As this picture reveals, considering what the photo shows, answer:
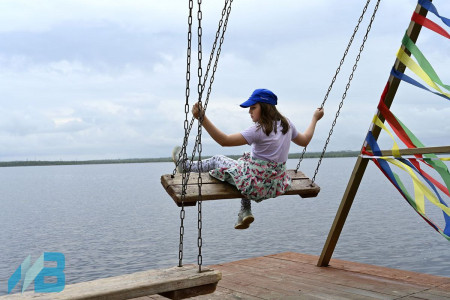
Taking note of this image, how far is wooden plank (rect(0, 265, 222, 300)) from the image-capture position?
3.28 m

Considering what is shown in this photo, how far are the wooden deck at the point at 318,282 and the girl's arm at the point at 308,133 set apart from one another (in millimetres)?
1382

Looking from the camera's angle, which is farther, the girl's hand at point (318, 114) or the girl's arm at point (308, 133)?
the girl's hand at point (318, 114)

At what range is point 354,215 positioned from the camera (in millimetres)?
23734

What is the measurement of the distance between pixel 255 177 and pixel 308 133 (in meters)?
0.80

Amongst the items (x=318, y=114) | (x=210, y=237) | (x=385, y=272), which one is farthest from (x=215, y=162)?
(x=210, y=237)

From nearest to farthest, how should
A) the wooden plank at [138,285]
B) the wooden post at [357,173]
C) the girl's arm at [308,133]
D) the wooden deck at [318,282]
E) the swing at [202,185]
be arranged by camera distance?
the wooden plank at [138,285] < the swing at [202,185] < the wooden deck at [318,282] < the girl's arm at [308,133] < the wooden post at [357,173]

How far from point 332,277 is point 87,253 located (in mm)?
12237

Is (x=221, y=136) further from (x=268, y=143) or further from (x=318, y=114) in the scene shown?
(x=318, y=114)

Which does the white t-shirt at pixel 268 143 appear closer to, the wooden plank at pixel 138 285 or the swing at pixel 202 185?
the swing at pixel 202 185

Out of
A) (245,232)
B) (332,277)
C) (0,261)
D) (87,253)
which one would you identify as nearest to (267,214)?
(245,232)

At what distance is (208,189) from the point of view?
473 centimetres

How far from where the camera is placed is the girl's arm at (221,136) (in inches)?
174

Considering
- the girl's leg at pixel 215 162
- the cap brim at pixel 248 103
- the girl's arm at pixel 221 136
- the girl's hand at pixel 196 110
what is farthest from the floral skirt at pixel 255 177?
the girl's hand at pixel 196 110

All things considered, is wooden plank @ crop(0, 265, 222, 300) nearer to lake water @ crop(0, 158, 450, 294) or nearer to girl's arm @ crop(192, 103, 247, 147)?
girl's arm @ crop(192, 103, 247, 147)
